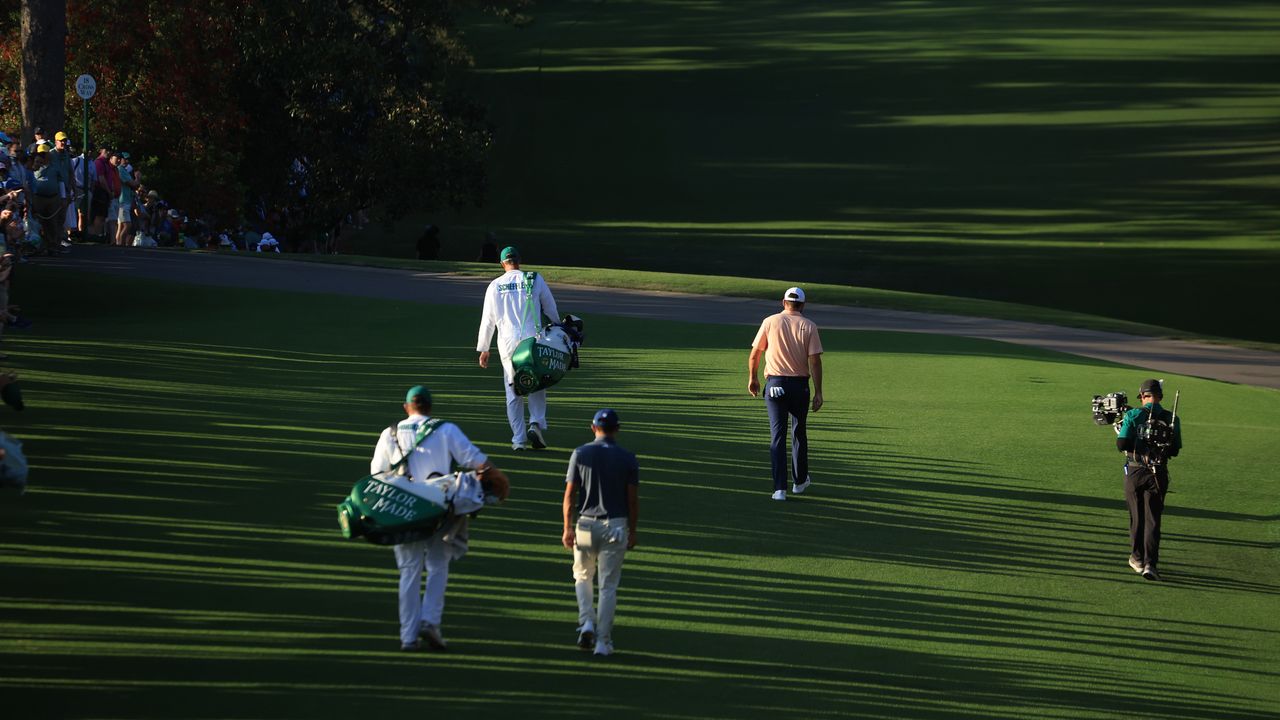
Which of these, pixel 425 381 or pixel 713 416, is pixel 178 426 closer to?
pixel 425 381

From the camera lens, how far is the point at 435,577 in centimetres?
991

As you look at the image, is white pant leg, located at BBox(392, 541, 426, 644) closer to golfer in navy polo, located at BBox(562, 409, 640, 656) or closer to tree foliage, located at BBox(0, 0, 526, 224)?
golfer in navy polo, located at BBox(562, 409, 640, 656)

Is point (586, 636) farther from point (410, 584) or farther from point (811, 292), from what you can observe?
point (811, 292)

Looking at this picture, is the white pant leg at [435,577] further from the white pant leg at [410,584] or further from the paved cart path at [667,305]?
the paved cart path at [667,305]

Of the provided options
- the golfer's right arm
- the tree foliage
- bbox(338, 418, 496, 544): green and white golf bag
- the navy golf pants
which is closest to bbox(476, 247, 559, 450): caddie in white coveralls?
the golfer's right arm

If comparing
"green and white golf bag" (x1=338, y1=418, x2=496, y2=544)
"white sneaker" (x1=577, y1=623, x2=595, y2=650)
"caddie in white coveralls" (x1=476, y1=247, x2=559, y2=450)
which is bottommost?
"white sneaker" (x1=577, y1=623, x2=595, y2=650)

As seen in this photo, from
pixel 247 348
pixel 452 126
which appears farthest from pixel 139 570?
pixel 452 126

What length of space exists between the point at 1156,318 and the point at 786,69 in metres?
30.8

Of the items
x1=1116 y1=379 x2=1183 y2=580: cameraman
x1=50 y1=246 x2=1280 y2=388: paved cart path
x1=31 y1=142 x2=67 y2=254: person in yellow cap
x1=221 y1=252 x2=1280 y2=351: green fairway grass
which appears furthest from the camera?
x1=221 y1=252 x2=1280 y2=351: green fairway grass

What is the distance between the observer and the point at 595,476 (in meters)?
10.2

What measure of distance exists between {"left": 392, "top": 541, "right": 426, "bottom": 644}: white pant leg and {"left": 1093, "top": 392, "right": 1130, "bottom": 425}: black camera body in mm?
6783

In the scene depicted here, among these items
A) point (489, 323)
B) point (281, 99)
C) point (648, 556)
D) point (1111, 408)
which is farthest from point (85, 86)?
point (1111, 408)

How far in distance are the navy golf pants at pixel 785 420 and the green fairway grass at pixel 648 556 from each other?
338 mm

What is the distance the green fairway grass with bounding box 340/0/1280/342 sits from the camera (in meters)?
43.2
